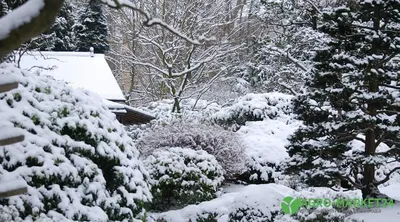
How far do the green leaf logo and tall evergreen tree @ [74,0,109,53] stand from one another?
52.3 feet

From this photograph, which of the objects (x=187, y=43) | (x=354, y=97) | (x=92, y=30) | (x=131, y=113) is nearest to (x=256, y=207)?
(x=354, y=97)

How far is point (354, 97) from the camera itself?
610 cm

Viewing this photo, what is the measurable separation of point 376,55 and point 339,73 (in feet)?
1.70

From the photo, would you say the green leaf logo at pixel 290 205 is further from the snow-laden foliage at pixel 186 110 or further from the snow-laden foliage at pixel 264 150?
the snow-laden foliage at pixel 186 110

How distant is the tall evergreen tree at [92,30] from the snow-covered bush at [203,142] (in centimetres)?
1187

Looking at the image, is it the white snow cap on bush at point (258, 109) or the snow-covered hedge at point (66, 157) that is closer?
the snow-covered hedge at point (66, 157)

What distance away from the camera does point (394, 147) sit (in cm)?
638

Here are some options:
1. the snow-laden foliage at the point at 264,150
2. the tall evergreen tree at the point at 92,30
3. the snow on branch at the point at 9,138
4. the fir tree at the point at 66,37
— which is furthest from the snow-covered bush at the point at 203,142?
the tall evergreen tree at the point at 92,30

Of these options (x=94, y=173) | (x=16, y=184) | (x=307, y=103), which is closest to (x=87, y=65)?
(x=307, y=103)

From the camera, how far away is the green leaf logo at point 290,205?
5296 mm

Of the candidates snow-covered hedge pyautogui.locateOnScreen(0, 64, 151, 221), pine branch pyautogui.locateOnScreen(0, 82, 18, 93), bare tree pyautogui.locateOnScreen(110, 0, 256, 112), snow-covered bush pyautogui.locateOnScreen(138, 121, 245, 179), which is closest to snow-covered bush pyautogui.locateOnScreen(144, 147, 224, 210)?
snow-covered bush pyautogui.locateOnScreen(138, 121, 245, 179)

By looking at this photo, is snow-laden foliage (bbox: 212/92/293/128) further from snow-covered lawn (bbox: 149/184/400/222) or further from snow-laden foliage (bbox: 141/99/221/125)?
snow-covered lawn (bbox: 149/184/400/222)

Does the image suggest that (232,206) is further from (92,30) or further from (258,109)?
(92,30)

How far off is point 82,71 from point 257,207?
8.78 meters
